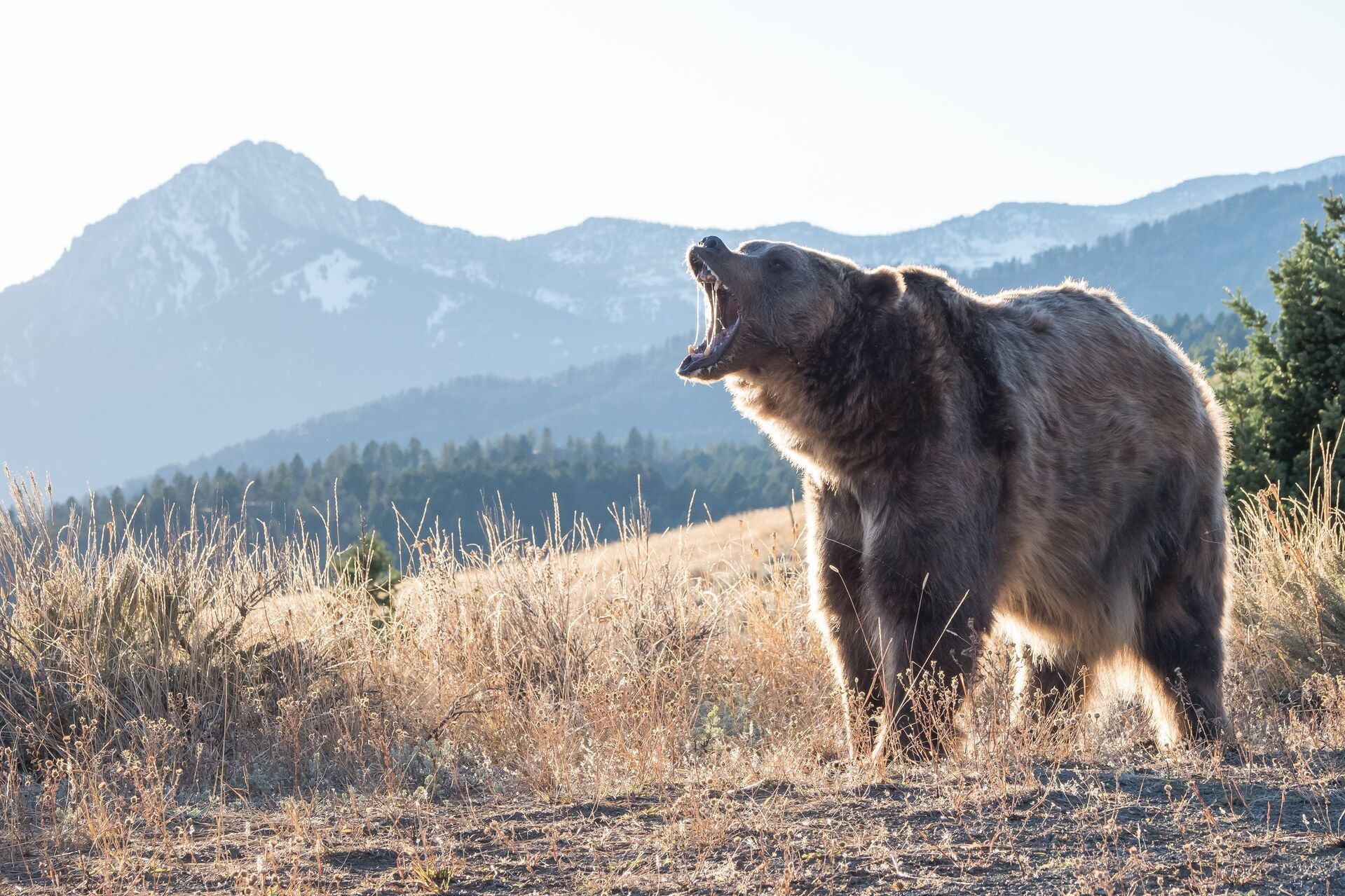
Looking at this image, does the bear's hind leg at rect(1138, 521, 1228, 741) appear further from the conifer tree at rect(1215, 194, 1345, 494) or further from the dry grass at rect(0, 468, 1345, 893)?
the conifer tree at rect(1215, 194, 1345, 494)

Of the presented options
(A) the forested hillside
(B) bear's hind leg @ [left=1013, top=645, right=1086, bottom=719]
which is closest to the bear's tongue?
(B) bear's hind leg @ [left=1013, top=645, right=1086, bottom=719]

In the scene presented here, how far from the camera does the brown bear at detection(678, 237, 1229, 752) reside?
4.29 metres

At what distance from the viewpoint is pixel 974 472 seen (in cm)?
434

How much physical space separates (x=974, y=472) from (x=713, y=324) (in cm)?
120

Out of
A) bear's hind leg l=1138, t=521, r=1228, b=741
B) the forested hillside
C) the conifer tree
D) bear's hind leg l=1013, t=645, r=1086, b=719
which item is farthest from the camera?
the forested hillside

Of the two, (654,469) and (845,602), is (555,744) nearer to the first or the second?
(845,602)

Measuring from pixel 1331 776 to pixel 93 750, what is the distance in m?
4.52

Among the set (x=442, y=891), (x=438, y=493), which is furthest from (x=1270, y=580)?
(x=438, y=493)

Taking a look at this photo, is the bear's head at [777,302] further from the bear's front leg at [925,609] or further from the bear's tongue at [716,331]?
the bear's front leg at [925,609]

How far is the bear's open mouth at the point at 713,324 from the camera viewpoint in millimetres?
4605

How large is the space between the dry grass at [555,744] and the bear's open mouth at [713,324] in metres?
1.36

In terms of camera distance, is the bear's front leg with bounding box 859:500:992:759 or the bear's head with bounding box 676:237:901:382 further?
the bear's head with bounding box 676:237:901:382

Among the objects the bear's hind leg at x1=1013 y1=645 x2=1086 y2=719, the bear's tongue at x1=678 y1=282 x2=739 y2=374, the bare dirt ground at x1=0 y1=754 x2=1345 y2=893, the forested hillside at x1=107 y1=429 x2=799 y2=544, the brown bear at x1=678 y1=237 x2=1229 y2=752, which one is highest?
the bear's tongue at x1=678 y1=282 x2=739 y2=374

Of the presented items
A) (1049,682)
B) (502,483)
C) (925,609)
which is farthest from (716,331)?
(502,483)
